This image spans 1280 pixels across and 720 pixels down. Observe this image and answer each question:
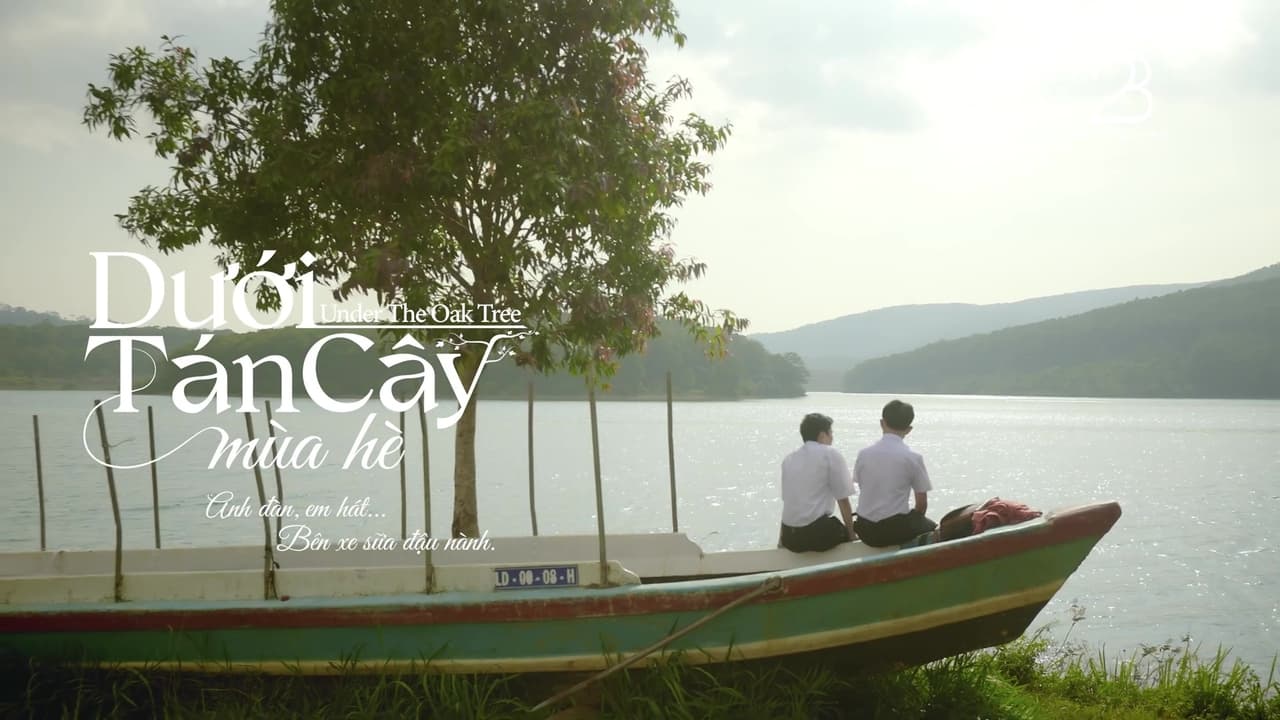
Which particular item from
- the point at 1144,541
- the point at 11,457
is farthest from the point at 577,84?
Result: the point at 11,457

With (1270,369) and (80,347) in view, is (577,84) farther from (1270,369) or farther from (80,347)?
(1270,369)

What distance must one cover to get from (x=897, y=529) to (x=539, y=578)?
276cm

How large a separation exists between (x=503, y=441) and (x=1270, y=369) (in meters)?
130

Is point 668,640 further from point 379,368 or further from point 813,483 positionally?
point 379,368

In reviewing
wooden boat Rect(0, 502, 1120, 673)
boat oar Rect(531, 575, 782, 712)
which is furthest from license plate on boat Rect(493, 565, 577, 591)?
boat oar Rect(531, 575, 782, 712)

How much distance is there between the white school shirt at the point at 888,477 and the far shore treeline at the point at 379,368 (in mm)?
36670

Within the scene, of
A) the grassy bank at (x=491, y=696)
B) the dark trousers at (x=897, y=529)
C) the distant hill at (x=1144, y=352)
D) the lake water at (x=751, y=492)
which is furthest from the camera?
the distant hill at (x=1144, y=352)

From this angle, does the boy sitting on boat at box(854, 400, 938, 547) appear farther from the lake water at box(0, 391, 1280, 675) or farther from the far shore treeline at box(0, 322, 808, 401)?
the far shore treeline at box(0, 322, 808, 401)

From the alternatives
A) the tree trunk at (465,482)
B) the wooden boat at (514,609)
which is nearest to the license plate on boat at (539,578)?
the wooden boat at (514,609)

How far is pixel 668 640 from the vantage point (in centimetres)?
631

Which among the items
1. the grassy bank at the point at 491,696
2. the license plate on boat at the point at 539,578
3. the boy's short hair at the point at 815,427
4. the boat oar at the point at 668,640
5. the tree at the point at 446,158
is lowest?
the grassy bank at the point at 491,696

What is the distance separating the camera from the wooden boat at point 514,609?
6336mm

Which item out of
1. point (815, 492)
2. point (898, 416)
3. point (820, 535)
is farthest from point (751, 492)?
point (898, 416)

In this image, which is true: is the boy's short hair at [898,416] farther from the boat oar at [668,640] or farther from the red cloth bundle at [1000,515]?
the boat oar at [668,640]
